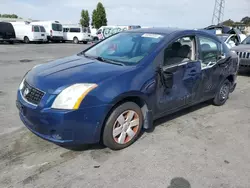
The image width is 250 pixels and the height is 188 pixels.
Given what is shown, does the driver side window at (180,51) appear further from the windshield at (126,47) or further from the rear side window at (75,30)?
the rear side window at (75,30)

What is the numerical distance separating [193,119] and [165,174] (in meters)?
1.85

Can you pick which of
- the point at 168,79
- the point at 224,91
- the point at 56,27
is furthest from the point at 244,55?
the point at 56,27

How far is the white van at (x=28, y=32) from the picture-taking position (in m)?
22.9

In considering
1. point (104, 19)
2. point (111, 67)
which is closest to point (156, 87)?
point (111, 67)

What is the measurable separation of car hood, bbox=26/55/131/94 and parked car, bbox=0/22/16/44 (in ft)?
67.2

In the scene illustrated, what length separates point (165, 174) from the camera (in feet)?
8.81

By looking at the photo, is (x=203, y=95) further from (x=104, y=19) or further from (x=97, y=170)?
(x=104, y=19)

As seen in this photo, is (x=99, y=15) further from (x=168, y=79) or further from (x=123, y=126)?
(x=123, y=126)

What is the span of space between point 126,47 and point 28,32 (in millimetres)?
22143

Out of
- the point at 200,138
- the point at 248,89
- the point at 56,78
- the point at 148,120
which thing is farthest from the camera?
the point at 248,89

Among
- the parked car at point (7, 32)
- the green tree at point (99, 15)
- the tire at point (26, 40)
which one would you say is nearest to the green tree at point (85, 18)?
the green tree at point (99, 15)

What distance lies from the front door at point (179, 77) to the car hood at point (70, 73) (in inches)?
26.8

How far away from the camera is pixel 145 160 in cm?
295

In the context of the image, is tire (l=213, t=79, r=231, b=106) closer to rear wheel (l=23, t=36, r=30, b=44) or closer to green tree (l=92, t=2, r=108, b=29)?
rear wheel (l=23, t=36, r=30, b=44)
